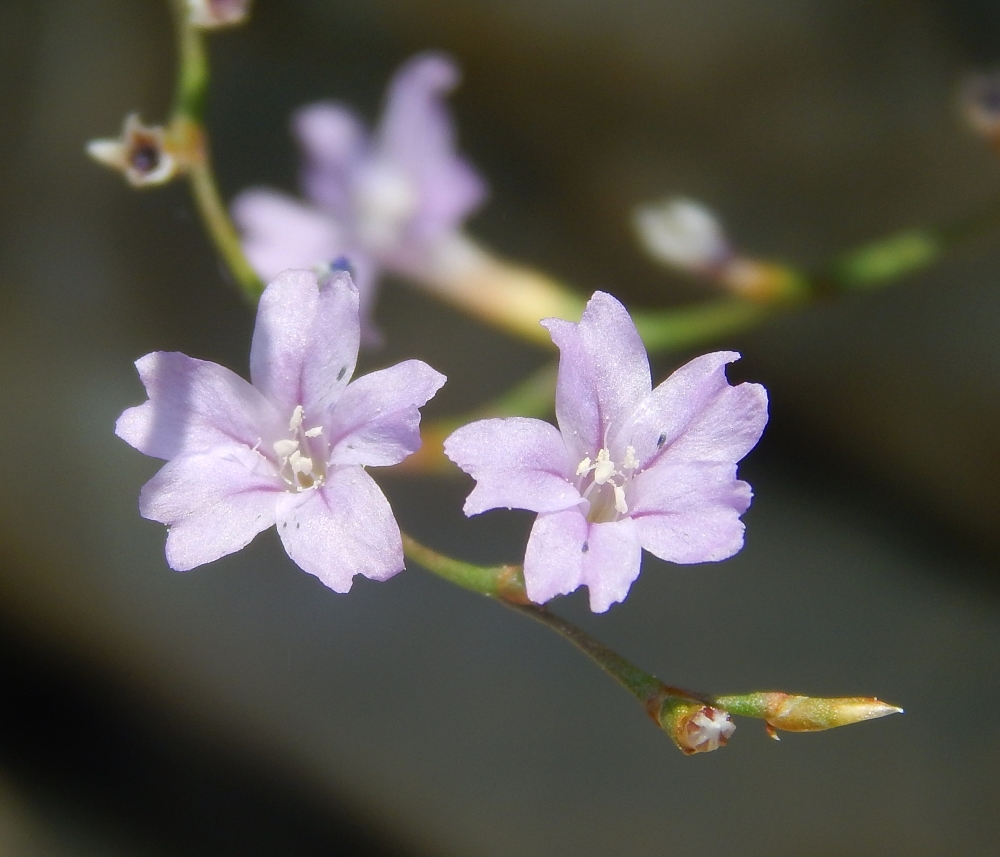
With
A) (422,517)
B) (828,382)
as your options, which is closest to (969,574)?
(828,382)

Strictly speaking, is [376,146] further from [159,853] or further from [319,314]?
[159,853]

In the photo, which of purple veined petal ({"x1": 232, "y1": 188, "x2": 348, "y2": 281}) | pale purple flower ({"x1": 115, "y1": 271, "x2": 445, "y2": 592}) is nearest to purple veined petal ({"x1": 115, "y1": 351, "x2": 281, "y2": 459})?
pale purple flower ({"x1": 115, "y1": 271, "x2": 445, "y2": 592})

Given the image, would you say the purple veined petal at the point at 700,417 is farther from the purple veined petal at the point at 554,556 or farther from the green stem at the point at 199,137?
the green stem at the point at 199,137

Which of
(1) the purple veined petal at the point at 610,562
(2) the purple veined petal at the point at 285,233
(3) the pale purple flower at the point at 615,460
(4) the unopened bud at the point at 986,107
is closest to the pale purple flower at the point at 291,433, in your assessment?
(3) the pale purple flower at the point at 615,460

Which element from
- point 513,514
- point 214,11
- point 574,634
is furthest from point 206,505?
point 513,514

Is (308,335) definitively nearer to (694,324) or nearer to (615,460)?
(615,460)

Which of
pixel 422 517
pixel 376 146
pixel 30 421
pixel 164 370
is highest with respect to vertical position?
pixel 376 146
